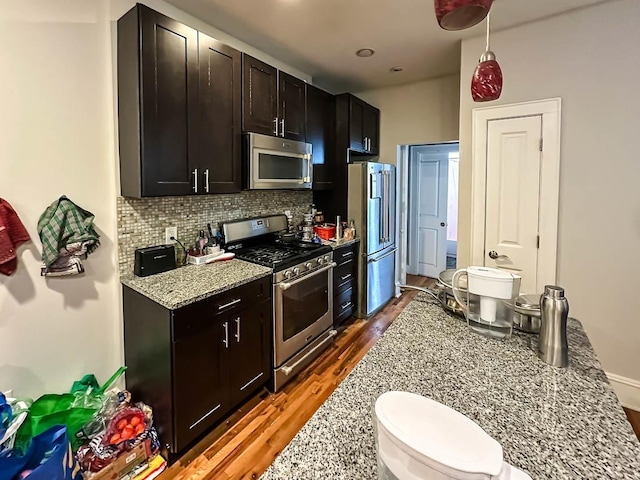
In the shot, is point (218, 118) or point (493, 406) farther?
point (218, 118)

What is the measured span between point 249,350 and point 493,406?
1651 millimetres

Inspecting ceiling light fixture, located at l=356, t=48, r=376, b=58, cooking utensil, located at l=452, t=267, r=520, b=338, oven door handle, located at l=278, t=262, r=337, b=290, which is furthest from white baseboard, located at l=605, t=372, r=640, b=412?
ceiling light fixture, located at l=356, t=48, r=376, b=58

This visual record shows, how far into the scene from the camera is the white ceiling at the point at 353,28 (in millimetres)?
2234

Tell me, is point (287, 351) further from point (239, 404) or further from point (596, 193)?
point (596, 193)

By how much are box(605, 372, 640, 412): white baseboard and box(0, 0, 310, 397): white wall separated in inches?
138

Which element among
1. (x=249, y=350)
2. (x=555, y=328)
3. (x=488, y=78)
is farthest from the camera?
(x=249, y=350)

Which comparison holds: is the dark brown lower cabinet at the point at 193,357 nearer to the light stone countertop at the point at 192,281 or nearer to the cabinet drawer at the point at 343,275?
the light stone countertop at the point at 192,281

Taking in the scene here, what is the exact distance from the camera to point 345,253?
341 centimetres

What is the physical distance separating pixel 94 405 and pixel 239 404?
855 millimetres

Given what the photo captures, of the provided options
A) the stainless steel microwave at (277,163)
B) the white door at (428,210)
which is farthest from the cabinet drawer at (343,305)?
the white door at (428,210)

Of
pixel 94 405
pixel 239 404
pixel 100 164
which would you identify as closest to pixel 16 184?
pixel 100 164

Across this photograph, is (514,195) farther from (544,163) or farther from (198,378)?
(198,378)

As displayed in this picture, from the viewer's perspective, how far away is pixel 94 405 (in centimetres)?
181

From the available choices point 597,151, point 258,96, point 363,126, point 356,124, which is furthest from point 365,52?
point 597,151
